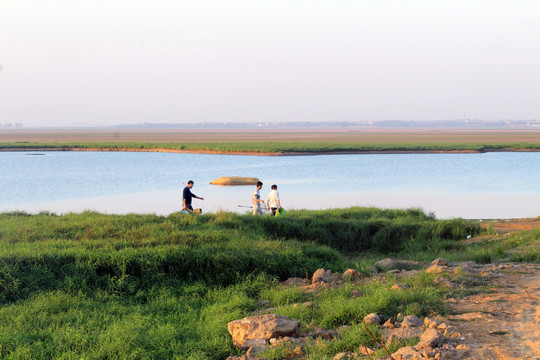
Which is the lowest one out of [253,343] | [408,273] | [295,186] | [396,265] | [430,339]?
[295,186]

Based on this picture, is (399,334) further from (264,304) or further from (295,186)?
(295,186)

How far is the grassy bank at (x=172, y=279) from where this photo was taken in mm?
6160

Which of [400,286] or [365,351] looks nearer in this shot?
[365,351]

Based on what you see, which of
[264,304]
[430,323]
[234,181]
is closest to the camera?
[430,323]

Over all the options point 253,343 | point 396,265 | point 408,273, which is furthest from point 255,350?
point 396,265

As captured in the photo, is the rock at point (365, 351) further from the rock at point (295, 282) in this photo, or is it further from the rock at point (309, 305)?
the rock at point (295, 282)

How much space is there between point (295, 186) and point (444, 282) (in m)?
22.5

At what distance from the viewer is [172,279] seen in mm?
8797

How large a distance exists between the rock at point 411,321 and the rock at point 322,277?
2.50m

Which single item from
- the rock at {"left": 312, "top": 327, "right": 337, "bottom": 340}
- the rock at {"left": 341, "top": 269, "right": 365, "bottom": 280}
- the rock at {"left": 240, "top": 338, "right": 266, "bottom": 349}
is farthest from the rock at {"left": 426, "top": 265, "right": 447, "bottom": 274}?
the rock at {"left": 240, "top": 338, "right": 266, "bottom": 349}

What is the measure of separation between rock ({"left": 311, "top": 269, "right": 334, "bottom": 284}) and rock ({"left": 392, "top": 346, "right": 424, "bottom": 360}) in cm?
338

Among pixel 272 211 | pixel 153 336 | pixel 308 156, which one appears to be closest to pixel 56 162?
pixel 308 156

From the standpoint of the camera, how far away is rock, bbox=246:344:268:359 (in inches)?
227

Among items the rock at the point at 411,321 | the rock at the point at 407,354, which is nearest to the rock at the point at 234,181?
the rock at the point at 411,321
